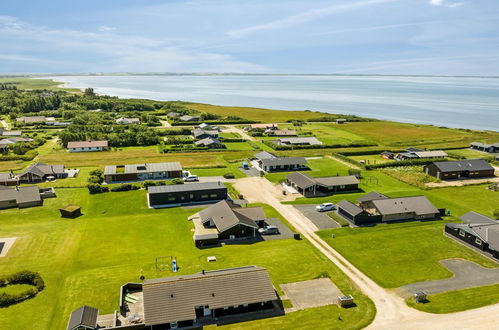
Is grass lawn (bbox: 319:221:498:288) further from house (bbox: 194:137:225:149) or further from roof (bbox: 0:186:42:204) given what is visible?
house (bbox: 194:137:225:149)

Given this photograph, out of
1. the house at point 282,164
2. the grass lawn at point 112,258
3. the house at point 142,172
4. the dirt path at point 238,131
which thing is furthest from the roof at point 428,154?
the house at point 142,172

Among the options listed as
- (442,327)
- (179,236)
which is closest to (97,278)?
(179,236)

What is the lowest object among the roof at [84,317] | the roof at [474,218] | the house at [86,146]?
the roof at [84,317]

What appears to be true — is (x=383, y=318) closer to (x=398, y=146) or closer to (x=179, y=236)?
(x=179, y=236)

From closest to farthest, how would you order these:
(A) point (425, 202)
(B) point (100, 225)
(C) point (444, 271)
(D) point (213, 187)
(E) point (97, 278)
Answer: (E) point (97, 278) < (C) point (444, 271) < (B) point (100, 225) < (A) point (425, 202) < (D) point (213, 187)

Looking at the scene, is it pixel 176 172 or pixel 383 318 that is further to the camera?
pixel 176 172

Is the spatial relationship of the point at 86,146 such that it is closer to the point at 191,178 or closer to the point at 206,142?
the point at 206,142

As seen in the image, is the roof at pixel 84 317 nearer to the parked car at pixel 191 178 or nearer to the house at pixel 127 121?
the parked car at pixel 191 178

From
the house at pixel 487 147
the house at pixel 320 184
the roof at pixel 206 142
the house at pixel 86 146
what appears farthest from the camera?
the roof at pixel 206 142
